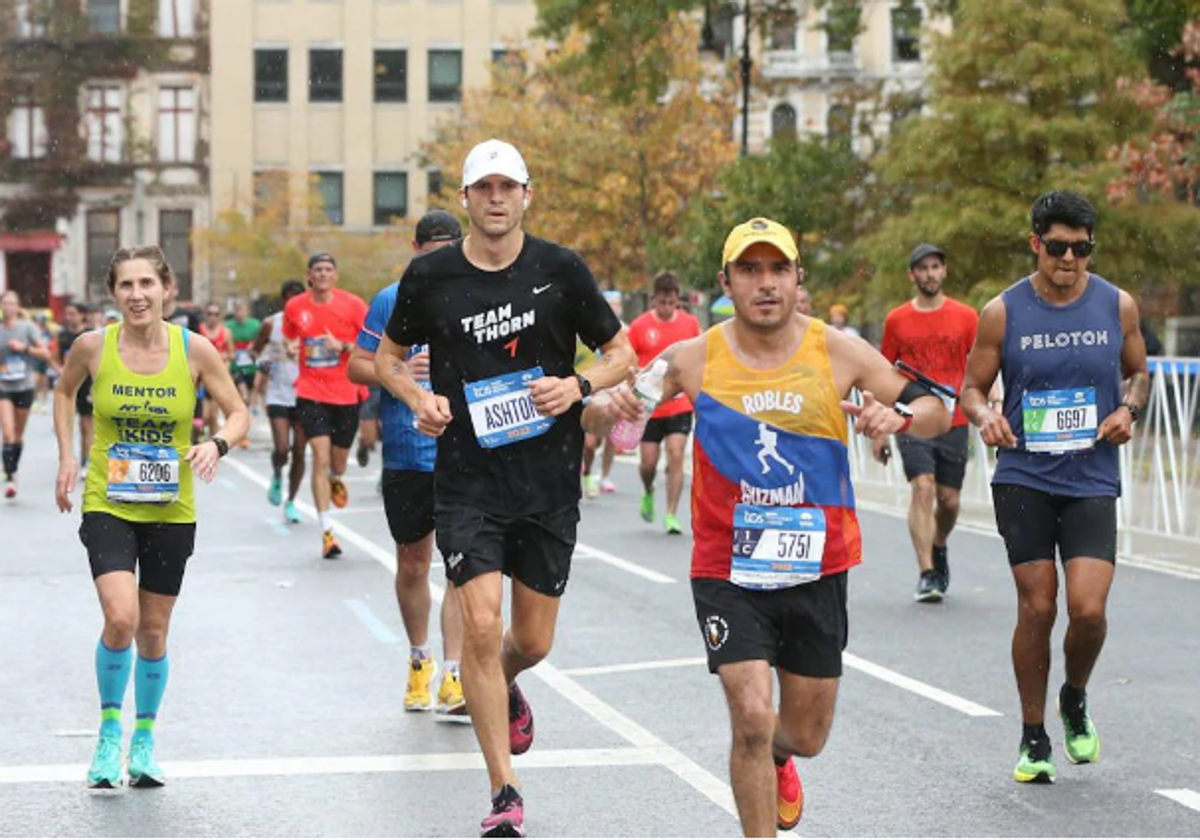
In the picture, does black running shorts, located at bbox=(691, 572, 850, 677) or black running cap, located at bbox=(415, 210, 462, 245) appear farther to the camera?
black running cap, located at bbox=(415, 210, 462, 245)

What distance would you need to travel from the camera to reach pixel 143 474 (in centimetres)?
795

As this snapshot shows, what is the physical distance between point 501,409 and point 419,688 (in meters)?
2.44

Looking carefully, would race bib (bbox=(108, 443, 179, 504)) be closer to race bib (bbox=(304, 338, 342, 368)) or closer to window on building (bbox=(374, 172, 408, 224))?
race bib (bbox=(304, 338, 342, 368))

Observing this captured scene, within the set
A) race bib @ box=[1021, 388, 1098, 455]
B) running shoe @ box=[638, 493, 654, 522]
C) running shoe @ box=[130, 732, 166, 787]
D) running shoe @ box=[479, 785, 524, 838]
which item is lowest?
running shoe @ box=[638, 493, 654, 522]

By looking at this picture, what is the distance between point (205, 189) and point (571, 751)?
7116cm

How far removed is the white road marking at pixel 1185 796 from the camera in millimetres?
7500

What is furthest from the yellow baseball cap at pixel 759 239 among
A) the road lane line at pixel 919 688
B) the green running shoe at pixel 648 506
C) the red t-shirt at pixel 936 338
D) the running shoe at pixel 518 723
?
the green running shoe at pixel 648 506

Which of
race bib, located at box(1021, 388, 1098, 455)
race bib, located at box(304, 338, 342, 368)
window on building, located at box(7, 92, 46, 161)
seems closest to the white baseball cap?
race bib, located at box(1021, 388, 1098, 455)

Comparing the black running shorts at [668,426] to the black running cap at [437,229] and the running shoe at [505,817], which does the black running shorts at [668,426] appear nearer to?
the black running cap at [437,229]

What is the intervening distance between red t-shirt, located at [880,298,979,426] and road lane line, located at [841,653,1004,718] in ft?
7.70

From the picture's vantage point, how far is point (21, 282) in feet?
255

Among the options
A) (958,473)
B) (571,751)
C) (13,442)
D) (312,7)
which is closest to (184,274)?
(312,7)

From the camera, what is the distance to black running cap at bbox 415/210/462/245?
9.30 metres

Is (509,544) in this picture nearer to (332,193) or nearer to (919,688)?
(919,688)
